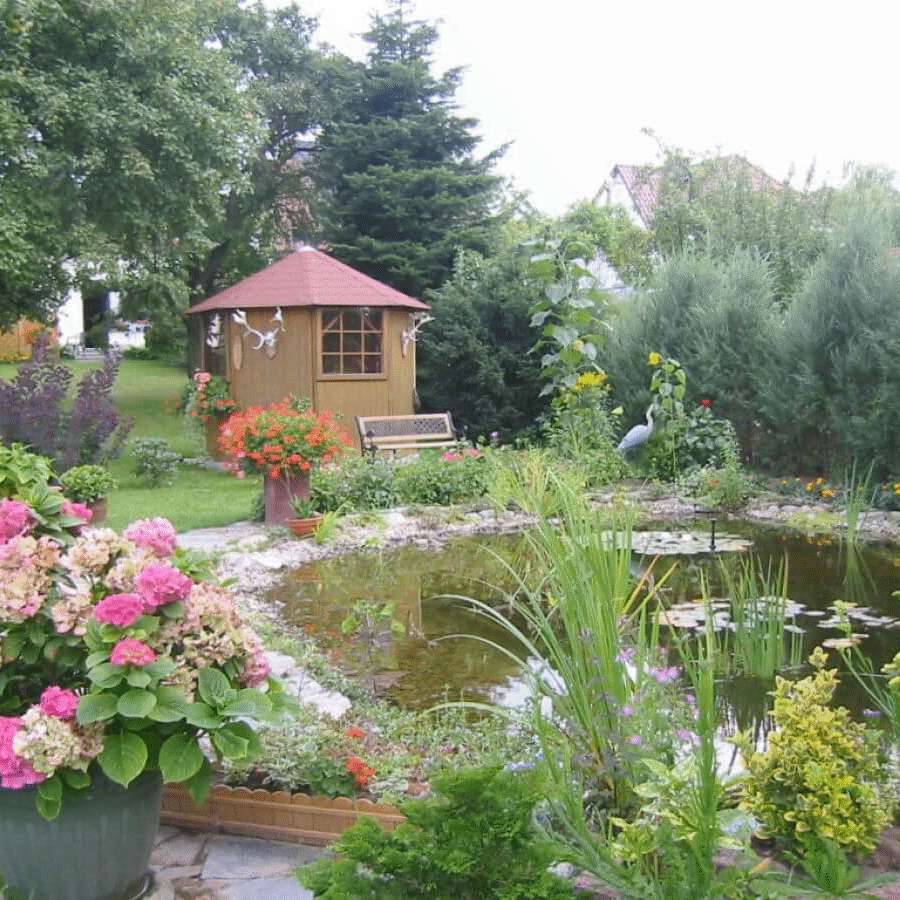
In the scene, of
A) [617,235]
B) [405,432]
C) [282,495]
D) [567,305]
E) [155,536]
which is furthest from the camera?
[617,235]

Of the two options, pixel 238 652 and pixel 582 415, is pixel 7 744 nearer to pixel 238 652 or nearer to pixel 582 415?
pixel 238 652

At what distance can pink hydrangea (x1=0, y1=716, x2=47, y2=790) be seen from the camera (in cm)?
221

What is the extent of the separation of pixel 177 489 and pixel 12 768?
8.52 m

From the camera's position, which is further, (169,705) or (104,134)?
(104,134)

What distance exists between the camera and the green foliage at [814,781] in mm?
2354

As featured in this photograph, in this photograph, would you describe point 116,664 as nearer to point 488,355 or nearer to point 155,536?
point 155,536

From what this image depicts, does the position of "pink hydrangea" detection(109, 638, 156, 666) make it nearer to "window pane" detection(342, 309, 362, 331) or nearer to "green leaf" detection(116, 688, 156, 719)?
"green leaf" detection(116, 688, 156, 719)

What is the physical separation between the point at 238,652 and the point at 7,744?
53 cm

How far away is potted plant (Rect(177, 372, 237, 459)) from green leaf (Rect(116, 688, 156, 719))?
10710 millimetres

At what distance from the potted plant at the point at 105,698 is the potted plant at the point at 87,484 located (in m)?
5.40

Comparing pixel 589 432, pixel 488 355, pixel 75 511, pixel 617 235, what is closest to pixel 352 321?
pixel 488 355

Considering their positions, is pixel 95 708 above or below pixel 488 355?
below

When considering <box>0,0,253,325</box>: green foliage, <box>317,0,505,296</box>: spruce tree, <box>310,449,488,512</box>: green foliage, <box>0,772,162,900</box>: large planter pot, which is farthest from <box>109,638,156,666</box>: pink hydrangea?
<box>317,0,505,296</box>: spruce tree

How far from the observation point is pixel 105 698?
88.0 inches
